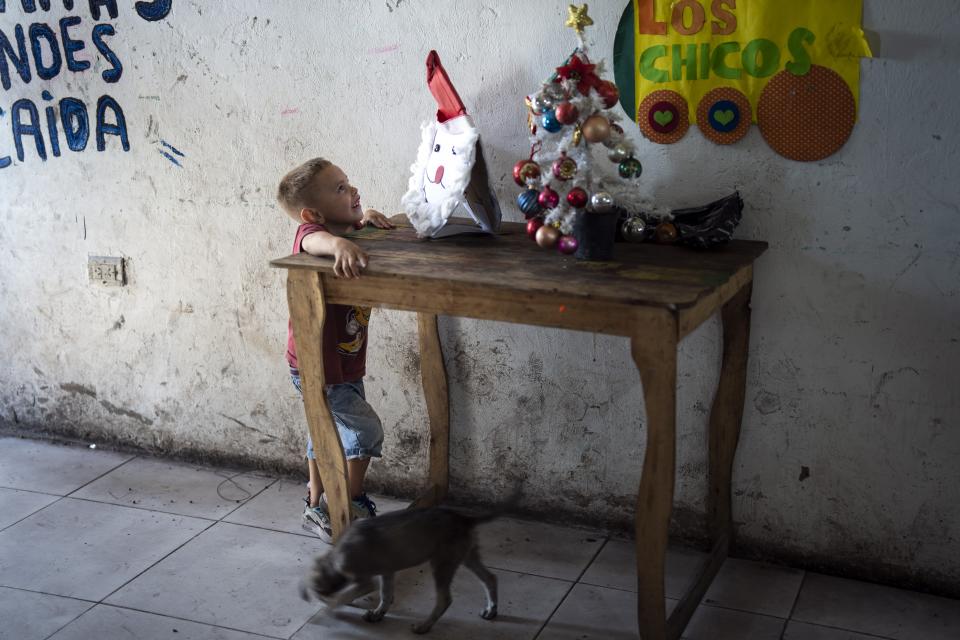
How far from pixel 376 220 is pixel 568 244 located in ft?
2.23

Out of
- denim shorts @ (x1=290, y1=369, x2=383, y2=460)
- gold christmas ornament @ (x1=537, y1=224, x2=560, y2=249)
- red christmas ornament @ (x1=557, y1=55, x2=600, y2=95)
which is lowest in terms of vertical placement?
denim shorts @ (x1=290, y1=369, x2=383, y2=460)

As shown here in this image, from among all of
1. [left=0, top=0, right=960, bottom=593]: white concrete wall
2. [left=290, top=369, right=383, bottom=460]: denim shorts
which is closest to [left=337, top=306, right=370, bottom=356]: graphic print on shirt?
[left=290, top=369, right=383, bottom=460]: denim shorts

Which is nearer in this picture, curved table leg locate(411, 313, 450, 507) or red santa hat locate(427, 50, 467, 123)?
red santa hat locate(427, 50, 467, 123)

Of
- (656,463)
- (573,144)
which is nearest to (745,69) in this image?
(573,144)

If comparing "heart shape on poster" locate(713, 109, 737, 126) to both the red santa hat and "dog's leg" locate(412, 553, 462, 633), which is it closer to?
the red santa hat

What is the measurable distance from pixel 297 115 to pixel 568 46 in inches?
35.1

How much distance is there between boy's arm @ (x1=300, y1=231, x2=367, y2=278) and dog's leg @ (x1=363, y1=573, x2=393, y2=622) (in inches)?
30.3

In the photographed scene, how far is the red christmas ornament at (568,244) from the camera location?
84.0 inches

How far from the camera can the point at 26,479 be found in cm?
315

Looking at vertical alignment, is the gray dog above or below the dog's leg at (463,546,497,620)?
above

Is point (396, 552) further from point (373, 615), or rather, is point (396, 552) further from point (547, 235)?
point (547, 235)

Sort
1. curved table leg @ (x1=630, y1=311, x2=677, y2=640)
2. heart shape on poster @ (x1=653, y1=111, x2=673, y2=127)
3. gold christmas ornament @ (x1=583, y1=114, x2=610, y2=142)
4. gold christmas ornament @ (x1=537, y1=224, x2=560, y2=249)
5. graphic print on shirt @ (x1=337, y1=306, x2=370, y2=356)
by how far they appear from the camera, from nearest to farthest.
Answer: curved table leg @ (x1=630, y1=311, x2=677, y2=640) → gold christmas ornament @ (x1=583, y1=114, x2=610, y2=142) → gold christmas ornament @ (x1=537, y1=224, x2=560, y2=249) → heart shape on poster @ (x1=653, y1=111, x2=673, y2=127) → graphic print on shirt @ (x1=337, y1=306, x2=370, y2=356)

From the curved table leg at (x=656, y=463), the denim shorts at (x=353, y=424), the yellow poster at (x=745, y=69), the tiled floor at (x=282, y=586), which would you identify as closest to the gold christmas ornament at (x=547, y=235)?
the curved table leg at (x=656, y=463)

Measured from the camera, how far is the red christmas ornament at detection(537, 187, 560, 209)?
83.0 inches
